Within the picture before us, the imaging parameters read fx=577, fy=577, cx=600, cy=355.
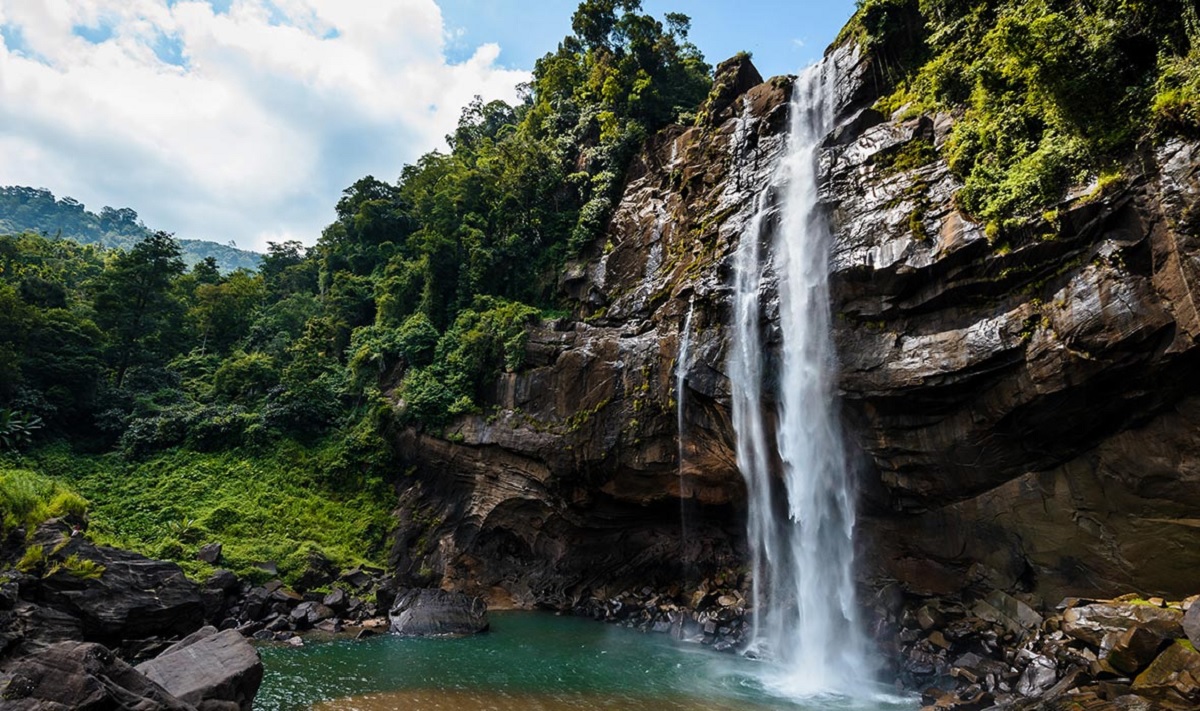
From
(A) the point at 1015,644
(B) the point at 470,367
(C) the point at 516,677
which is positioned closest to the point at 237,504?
(B) the point at 470,367

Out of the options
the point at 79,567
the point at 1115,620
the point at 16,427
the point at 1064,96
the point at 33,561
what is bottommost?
the point at 79,567

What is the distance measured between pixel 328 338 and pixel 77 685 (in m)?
28.5

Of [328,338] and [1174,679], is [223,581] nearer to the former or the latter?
[328,338]

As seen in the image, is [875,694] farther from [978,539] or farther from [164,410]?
[164,410]

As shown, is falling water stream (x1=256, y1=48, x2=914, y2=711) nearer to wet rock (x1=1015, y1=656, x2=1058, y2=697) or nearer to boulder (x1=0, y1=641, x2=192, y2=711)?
wet rock (x1=1015, y1=656, x2=1058, y2=697)

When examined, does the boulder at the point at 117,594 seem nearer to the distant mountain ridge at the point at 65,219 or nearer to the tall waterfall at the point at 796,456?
the tall waterfall at the point at 796,456

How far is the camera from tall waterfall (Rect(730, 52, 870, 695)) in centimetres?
1689

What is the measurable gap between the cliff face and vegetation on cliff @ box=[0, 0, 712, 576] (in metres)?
2.66

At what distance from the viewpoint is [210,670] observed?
391 inches

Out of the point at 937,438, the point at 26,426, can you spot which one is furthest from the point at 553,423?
the point at 26,426

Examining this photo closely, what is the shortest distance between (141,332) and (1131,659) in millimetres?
43079

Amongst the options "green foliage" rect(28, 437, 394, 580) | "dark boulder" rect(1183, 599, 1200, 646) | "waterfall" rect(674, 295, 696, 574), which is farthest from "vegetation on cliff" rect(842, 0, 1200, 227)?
"green foliage" rect(28, 437, 394, 580)

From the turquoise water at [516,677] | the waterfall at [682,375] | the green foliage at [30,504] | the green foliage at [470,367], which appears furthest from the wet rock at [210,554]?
the waterfall at [682,375]

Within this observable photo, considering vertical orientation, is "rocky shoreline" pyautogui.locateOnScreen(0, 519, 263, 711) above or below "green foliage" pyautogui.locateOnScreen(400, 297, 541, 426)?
below
